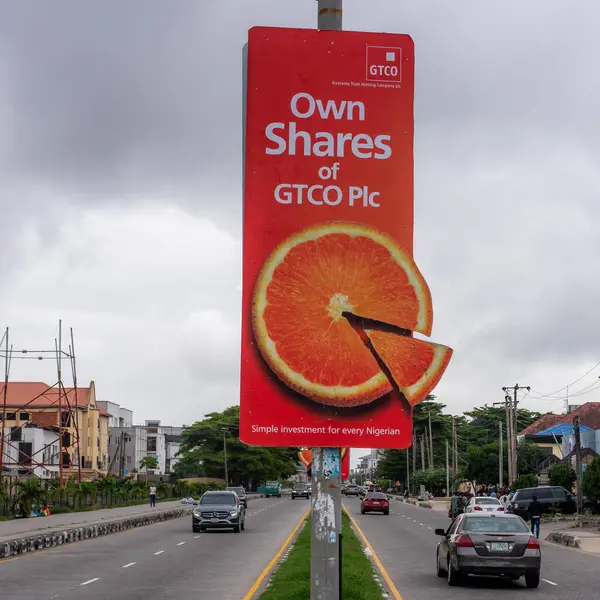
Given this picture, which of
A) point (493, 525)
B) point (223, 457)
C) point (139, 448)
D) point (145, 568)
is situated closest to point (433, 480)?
point (223, 457)

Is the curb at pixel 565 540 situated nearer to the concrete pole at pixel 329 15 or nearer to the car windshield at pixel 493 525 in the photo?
the car windshield at pixel 493 525

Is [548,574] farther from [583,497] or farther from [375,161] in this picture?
[583,497]

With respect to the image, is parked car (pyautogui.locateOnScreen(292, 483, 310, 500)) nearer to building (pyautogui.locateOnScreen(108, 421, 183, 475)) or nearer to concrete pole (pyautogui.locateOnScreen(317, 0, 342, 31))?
building (pyautogui.locateOnScreen(108, 421, 183, 475))

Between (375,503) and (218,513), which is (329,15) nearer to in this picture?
(218,513)

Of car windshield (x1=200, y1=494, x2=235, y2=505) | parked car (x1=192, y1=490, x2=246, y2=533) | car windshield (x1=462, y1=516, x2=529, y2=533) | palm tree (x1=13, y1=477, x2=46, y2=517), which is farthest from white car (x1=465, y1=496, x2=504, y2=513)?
palm tree (x1=13, y1=477, x2=46, y2=517)

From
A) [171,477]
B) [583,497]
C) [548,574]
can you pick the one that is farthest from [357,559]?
[171,477]

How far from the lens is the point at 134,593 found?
2017 cm

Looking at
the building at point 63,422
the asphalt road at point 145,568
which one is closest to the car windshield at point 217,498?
the asphalt road at point 145,568

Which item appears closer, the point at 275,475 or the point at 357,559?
the point at 357,559

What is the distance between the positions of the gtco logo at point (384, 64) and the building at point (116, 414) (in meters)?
138

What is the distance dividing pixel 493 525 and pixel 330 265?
16578 mm

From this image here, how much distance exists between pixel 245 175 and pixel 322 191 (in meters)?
0.50

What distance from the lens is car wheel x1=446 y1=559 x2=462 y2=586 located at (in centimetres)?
2178

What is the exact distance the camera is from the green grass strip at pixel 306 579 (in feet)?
57.2
